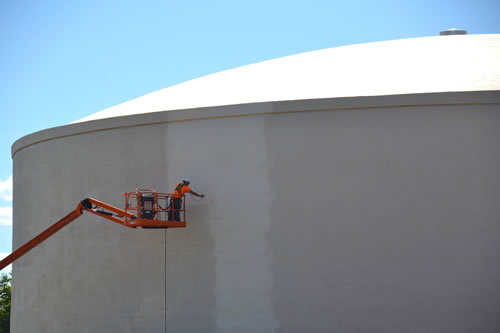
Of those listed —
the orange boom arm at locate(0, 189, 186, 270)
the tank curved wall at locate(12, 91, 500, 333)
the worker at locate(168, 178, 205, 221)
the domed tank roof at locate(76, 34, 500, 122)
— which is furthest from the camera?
the domed tank roof at locate(76, 34, 500, 122)

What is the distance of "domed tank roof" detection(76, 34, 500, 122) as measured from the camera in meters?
14.6

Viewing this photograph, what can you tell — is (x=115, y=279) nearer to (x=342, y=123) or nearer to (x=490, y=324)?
(x=342, y=123)

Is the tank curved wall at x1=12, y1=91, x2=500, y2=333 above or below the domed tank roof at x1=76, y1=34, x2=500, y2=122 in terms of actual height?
below

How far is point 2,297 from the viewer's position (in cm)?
4275

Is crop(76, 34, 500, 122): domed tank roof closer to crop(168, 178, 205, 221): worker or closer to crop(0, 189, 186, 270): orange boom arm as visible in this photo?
crop(168, 178, 205, 221): worker

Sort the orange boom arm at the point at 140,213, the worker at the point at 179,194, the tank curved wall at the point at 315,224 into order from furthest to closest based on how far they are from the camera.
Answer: the worker at the point at 179,194
the orange boom arm at the point at 140,213
the tank curved wall at the point at 315,224

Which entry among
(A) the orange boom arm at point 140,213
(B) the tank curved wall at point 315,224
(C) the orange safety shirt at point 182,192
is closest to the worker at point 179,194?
(C) the orange safety shirt at point 182,192

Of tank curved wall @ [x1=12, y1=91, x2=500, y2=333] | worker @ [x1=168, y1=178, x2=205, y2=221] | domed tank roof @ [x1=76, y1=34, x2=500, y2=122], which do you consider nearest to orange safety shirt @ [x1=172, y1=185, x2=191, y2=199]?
worker @ [x1=168, y1=178, x2=205, y2=221]

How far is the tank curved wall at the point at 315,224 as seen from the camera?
12273mm

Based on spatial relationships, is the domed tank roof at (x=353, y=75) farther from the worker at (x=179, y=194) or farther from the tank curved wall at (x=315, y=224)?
the worker at (x=179, y=194)

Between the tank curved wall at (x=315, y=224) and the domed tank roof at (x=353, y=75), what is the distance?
152 centimetres

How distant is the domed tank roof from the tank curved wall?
152 cm

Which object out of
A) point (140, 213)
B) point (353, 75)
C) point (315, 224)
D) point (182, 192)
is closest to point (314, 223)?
point (315, 224)

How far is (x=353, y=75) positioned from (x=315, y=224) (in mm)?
5027
